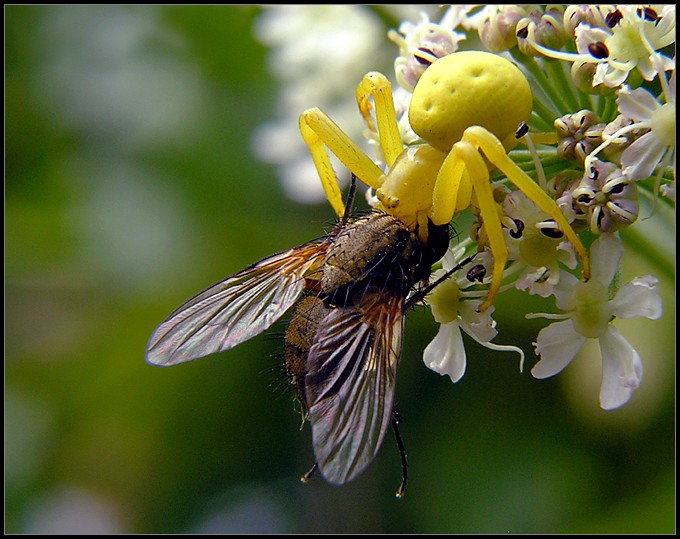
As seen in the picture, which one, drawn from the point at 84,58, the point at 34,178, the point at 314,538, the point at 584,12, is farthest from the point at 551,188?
the point at 84,58

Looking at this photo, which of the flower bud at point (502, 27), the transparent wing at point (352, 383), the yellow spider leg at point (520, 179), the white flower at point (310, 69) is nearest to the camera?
the transparent wing at point (352, 383)

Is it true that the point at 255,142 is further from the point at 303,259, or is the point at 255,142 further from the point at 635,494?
the point at 635,494

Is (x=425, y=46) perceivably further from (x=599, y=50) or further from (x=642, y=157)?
(x=642, y=157)

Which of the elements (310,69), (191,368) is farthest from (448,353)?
(310,69)

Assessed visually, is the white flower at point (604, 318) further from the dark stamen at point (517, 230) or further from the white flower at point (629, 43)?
the white flower at point (629, 43)

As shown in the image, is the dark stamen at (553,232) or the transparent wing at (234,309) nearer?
the dark stamen at (553,232)

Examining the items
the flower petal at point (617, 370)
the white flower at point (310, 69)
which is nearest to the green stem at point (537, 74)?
the flower petal at point (617, 370)
